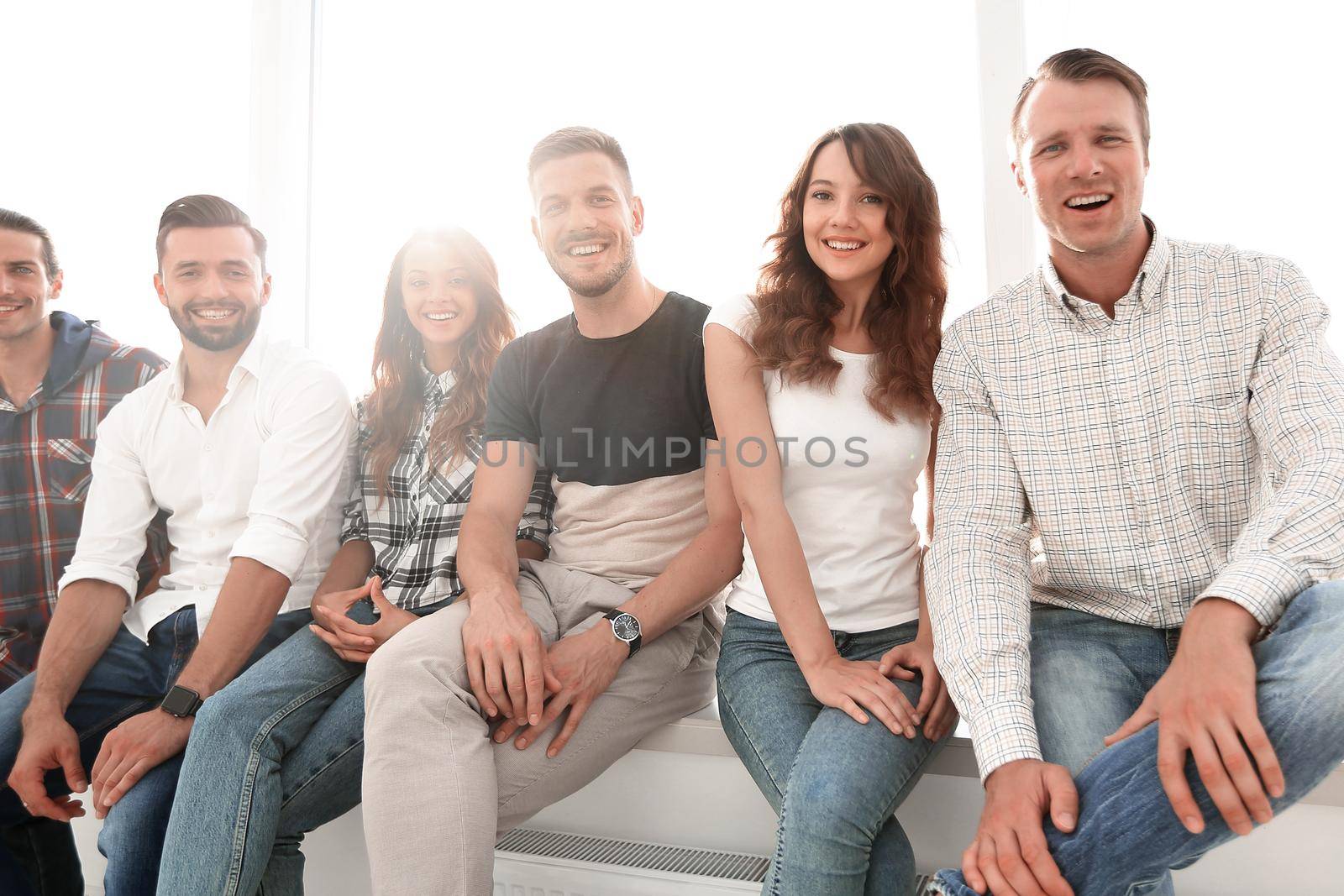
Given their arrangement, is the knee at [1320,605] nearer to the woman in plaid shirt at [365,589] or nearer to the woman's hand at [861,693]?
the woman's hand at [861,693]

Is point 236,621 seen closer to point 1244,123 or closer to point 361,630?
point 361,630

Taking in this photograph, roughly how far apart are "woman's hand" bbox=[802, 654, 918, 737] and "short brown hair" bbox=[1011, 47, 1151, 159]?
0.90 m

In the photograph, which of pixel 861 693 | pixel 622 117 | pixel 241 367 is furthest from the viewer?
pixel 622 117

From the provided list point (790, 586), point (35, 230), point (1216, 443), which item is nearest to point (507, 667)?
point (790, 586)

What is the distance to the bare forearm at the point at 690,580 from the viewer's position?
158cm

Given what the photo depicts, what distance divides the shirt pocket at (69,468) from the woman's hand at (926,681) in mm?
1822

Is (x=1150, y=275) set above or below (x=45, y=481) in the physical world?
above

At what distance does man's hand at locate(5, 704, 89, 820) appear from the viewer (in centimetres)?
167

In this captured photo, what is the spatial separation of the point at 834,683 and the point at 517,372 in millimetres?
887

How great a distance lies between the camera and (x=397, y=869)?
1262 mm

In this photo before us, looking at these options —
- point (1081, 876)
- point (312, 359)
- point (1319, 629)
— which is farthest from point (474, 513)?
point (1319, 629)

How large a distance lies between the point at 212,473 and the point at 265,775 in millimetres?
738

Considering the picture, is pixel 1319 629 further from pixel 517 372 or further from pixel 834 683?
pixel 517 372

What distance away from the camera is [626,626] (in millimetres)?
1551
